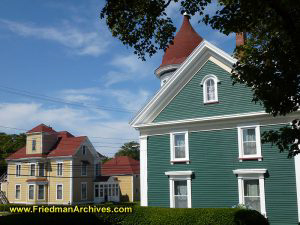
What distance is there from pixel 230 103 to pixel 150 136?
5114 millimetres

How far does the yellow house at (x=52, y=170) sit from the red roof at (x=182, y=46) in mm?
20051

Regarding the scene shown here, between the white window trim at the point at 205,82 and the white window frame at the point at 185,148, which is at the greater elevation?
the white window trim at the point at 205,82

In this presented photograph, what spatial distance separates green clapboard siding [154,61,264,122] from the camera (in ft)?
62.2

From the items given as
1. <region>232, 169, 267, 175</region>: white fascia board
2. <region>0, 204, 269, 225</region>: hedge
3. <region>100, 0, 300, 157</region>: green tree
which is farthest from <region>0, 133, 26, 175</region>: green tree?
<region>100, 0, 300, 157</region>: green tree

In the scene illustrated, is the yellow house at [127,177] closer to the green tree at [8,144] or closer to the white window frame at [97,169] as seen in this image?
the white window frame at [97,169]

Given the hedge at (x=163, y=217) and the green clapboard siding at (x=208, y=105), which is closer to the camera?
the hedge at (x=163, y=217)

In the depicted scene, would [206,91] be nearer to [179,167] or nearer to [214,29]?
[179,167]

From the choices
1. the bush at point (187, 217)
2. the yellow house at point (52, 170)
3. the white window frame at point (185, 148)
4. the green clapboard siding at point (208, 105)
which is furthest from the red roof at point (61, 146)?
the bush at point (187, 217)

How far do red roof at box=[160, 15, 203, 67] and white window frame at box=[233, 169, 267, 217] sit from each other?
16445 millimetres

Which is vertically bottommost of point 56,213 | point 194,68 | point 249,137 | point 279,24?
point 56,213

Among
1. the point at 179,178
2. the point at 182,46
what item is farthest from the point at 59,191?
the point at 179,178

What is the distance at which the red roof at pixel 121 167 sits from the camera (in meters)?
54.9

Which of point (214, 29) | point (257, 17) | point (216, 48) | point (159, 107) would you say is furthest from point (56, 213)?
point (257, 17)

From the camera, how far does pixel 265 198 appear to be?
57.9 ft
